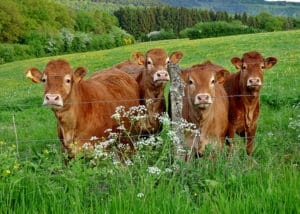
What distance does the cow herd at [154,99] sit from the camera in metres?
7.87

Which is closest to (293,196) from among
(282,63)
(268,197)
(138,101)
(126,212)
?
(268,197)

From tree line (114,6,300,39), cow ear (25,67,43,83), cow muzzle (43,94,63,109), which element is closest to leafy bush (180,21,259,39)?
cow ear (25,67,43,83)

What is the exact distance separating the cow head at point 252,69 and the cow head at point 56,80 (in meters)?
2.77

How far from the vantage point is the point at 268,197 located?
5145 mm

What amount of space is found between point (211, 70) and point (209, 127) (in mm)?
921

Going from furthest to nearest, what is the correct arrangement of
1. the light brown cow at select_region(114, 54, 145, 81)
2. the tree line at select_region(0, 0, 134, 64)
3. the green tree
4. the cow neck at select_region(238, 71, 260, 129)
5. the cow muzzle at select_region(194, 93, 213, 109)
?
the green tree < the tree line at select_region(0, 0, 134, 64) < the light brown cow at select_region(114, 54, 145, 81) < the cow neck at select_region(238, 71, 260, 129) < the cow muzzle at select_region(194, 93, 213, 109)

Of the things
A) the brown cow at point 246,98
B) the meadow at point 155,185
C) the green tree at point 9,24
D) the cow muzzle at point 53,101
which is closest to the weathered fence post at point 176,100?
the meadow at point 155,185

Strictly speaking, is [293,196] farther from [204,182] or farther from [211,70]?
[211,70]

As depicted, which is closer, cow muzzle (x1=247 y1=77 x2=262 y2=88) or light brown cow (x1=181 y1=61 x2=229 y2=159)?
light brown cow (x1=181 y1=61 x2=229 y2=159)

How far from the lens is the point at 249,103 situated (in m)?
9.02

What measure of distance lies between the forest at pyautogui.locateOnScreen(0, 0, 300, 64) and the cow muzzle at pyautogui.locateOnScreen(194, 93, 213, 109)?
56.5m

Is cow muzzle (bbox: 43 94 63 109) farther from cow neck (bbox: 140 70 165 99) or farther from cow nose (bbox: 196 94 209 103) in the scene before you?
cow neck (bbox: 140 70 165 99)

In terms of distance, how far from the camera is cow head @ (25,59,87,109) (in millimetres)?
7375

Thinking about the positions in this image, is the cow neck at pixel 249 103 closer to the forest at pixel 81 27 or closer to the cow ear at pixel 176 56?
the cow ear at pixel 176 56
